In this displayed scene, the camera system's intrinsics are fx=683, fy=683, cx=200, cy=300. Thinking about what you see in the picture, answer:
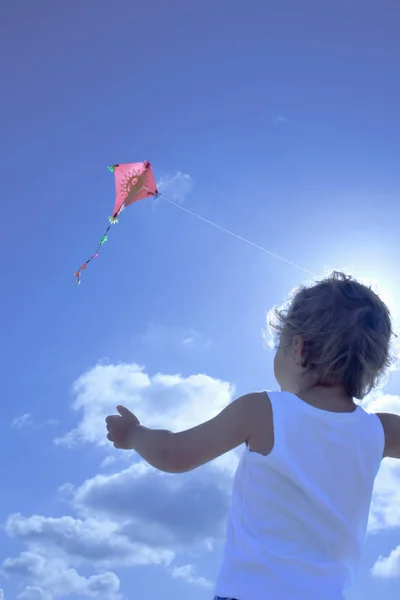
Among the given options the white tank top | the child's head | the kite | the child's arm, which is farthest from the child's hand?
the kite

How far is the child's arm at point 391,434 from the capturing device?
2730 millimetres

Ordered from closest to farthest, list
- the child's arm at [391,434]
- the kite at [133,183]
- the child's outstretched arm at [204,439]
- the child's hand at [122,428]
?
Answer: the child's outstretched arm at [204,439], the child's hand at [122,428], the child's arm at [391,434], the kite at [133,183]

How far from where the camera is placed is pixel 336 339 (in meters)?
2.64

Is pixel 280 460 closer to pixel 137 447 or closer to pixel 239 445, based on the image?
pixel 239 445

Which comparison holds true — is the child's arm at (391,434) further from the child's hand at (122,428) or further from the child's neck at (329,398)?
the child's hand at (122,428)

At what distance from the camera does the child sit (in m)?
2.30

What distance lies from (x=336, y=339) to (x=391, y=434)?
A: 463 mm

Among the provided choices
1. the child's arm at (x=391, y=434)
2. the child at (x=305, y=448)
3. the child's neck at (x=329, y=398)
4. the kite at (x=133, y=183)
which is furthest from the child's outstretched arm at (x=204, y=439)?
the kite at (x=133, y=183)

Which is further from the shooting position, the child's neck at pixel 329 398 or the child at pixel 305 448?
the child's neck at pixel 329 398

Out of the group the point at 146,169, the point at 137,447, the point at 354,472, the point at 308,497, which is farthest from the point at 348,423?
the point at 146,169

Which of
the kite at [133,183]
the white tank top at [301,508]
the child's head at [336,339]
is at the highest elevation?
the kite at [133,183]

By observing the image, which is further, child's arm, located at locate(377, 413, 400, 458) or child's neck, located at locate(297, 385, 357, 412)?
child's arm, located at locate(377, 413, 400, 458)

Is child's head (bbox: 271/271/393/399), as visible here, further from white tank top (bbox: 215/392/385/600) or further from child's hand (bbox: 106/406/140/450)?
child's hand (bbox: 106/406/140/450)

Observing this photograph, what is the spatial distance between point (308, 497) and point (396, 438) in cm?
55
